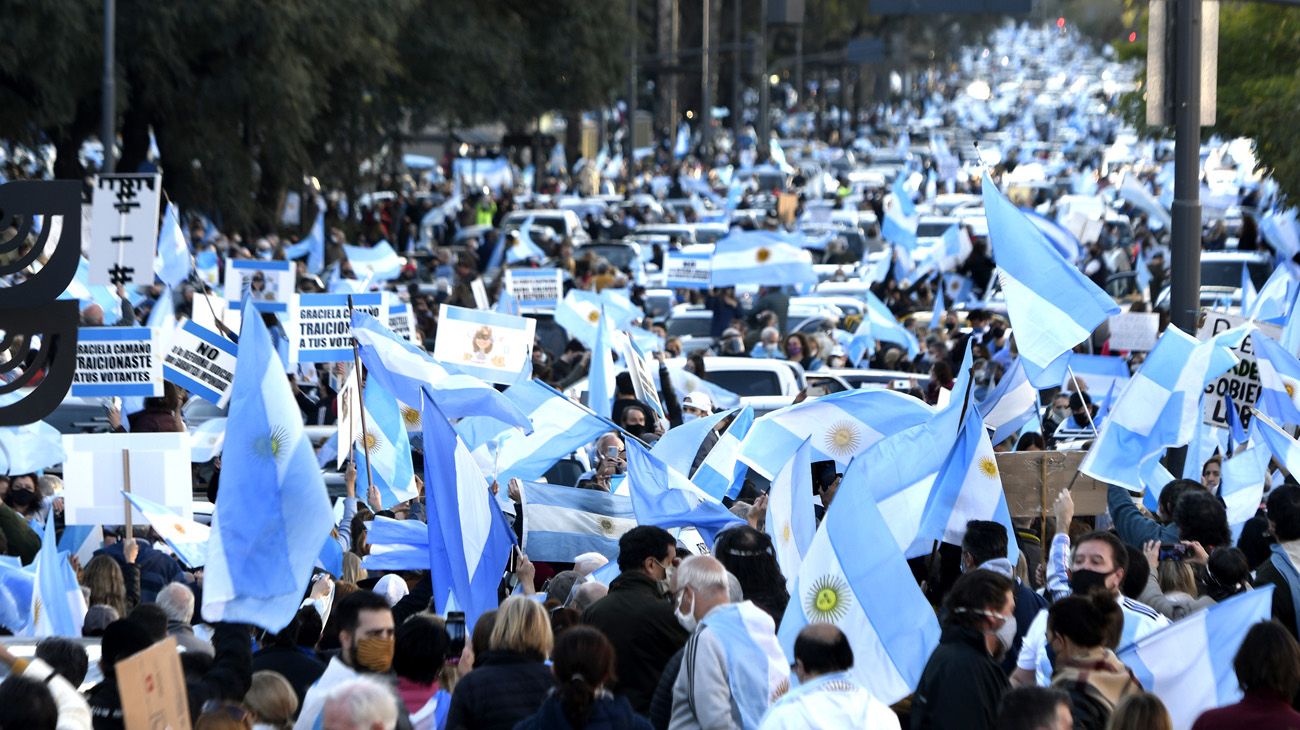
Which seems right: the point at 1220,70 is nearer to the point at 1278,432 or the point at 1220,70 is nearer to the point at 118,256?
the point at 118,256

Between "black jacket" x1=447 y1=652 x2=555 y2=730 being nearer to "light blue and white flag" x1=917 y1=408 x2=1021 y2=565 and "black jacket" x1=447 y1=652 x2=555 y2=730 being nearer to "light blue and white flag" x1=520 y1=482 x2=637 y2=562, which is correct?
Answer: "light blue and white flag" x1=917 y1=408 x2=1021 y2=565

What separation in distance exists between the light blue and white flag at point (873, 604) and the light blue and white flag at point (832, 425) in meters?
3.44

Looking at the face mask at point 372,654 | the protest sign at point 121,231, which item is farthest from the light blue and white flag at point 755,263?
the face mask at point 372,654

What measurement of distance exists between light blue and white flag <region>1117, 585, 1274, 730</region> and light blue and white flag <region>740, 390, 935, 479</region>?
403 centimetres

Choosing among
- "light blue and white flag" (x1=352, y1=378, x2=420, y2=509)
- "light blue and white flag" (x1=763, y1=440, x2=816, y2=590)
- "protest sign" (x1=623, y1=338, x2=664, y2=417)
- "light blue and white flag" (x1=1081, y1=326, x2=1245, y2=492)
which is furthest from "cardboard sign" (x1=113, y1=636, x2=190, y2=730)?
"protest sign" (x1=623, y1=338, x2=664, y2=417)

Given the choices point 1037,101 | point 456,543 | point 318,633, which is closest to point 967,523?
point 456,543

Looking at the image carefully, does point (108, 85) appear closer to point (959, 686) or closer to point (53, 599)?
point (53, 599)

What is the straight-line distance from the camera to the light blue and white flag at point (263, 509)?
25.8 ft

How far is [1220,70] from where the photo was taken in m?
26.0

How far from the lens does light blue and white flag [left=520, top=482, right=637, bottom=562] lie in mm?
9469

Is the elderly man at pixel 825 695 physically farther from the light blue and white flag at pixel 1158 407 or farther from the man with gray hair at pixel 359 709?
the light blue and white flag at pixel 1158 407

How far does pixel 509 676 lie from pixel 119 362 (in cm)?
691

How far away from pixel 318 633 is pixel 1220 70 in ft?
66.2

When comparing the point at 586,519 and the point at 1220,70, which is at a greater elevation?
the point at 1220,70
